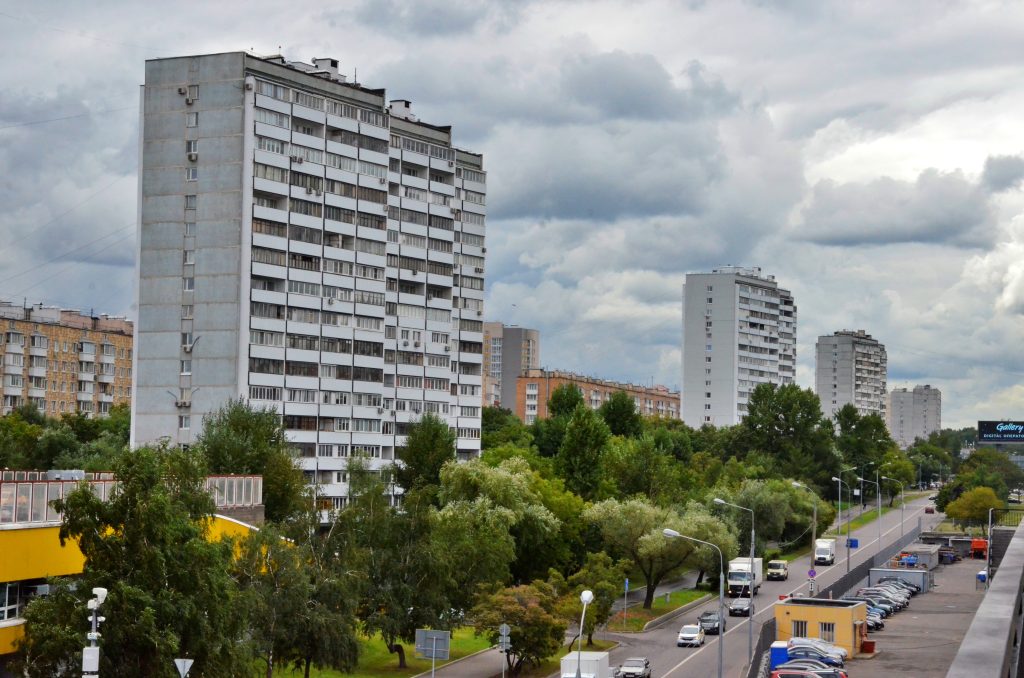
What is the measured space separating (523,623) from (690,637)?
14.0 metres

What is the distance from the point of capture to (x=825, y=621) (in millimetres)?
70750

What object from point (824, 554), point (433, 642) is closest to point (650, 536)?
point (824, 554)

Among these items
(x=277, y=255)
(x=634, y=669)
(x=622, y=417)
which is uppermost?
(x=277, y=255)

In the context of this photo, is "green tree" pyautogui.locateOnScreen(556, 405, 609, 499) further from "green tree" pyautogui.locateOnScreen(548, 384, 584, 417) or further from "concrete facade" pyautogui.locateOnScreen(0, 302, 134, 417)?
"concrete facade" pyautogui.locateOnScreen(0, 302, 134, 417)

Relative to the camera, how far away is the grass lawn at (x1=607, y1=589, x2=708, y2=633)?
82.2 m

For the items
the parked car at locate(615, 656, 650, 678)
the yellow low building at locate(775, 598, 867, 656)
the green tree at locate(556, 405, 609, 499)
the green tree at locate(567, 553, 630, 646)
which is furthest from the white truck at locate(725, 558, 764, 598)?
the parked car at locate(615, 656, 650, 678)

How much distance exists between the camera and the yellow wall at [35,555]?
136 ft

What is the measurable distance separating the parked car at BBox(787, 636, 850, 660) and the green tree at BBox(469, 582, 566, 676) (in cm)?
1110

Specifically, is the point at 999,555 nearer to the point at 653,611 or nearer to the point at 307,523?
Answer: the point at 653,611

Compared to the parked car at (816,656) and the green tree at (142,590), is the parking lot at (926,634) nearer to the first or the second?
the parked car at (816,656)

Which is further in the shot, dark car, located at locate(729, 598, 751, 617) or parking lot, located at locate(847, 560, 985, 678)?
dark car, located at locate(729, 598, 751, 617)

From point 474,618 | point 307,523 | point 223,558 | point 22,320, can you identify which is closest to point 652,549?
point 474,618

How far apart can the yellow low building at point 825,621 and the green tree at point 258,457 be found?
27958mm

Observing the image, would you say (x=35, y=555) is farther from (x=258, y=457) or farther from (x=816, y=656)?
(x=258, y=457)
